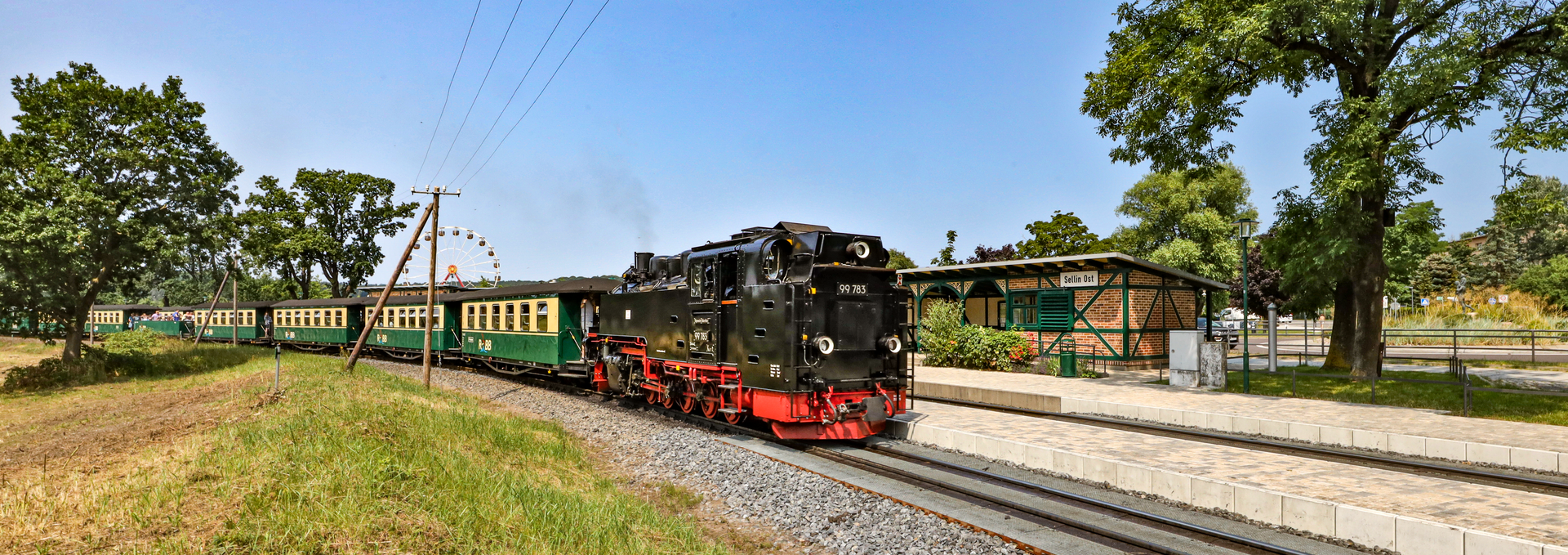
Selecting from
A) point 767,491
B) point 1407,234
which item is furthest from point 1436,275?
point 767,491

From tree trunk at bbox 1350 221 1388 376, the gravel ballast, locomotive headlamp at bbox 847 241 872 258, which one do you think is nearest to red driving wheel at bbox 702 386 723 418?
the gravel ballast

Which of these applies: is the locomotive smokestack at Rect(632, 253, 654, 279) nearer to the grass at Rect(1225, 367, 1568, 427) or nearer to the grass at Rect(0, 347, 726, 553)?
the grass at Rect(0, 347, 726, 553)

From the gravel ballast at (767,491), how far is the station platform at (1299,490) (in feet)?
9.15

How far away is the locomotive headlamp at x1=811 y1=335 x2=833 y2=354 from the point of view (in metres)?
10.6

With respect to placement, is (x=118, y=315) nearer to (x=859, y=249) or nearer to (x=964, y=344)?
(x=964, y=344)

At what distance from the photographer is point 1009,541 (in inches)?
263

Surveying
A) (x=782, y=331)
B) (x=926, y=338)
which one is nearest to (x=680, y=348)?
(x=782, y=331)

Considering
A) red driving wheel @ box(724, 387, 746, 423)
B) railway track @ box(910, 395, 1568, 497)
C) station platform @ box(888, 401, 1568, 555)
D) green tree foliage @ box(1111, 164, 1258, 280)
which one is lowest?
railway track @ box(910, 395, 1568, 497)

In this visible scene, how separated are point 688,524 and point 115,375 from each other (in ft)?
87.5

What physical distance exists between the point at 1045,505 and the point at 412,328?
2557 centimetres

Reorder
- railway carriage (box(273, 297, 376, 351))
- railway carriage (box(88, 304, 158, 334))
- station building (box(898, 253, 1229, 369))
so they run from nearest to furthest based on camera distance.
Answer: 1. station building (box(898, 253, 1229, 369))
2. railway carriage (box(273, 297, 376, 351))
3. railway carriage (box(88, 304, 158, 334))

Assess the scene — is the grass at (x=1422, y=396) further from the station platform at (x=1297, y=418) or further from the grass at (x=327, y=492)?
the grass at (x=327, y=492)

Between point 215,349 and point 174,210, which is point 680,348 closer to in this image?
point 174,210

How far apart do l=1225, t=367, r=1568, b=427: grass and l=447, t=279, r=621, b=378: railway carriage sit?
15.5 m
